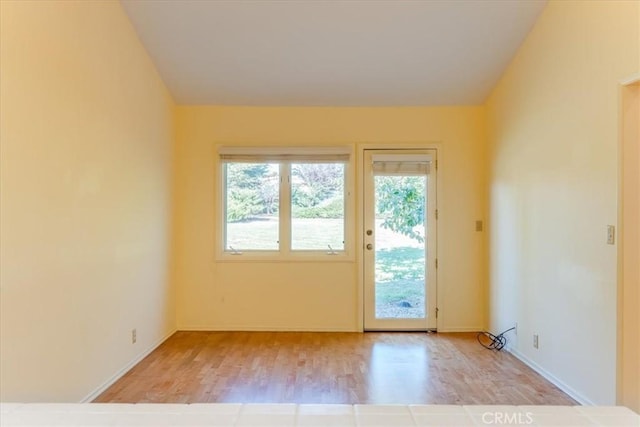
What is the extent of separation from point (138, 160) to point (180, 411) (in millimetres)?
3058

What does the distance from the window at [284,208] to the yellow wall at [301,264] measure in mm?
177

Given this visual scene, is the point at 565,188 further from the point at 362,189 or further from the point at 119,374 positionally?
the point at 119,374

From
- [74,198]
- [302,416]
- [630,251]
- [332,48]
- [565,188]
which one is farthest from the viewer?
[332,48]

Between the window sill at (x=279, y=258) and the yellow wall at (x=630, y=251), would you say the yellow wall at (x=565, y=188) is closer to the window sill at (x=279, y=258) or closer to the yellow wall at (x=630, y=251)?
the yellow wall at (x=630, y=251)

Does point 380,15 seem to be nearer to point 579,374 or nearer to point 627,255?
point 627,255

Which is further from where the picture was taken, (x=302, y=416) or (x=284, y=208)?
(x=284, y=208)

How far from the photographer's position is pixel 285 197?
4.34 metres

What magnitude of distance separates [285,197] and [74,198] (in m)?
2.18

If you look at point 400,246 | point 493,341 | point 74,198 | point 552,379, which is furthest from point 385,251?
point 74,198

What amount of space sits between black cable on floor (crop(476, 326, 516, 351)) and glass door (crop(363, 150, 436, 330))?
1.72 feet

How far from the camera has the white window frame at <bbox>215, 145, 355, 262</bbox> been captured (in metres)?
4.27

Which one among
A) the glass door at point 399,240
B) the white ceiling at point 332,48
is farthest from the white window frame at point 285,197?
the white ceiling at point 332,48

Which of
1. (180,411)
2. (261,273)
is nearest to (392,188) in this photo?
(261,273)

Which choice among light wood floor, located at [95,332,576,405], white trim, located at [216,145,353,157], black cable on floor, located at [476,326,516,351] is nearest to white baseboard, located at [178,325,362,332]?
light wood floor, located at [95,332,576,405]
